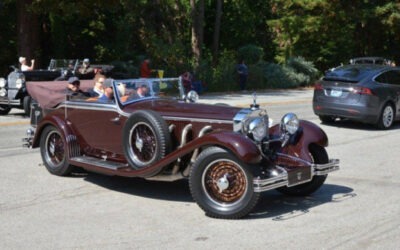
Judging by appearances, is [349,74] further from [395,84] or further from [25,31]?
[25,31]

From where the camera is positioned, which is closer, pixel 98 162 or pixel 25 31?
pixel 98 162

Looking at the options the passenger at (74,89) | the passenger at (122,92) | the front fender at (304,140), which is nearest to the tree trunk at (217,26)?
the passenger at (74,89)

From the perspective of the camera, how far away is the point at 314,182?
7.89m

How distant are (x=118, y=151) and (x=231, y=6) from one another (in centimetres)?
3822

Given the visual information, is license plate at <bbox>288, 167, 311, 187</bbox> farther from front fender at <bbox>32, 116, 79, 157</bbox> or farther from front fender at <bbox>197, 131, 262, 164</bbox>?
front fender at <bbox>32, 116, 79, 157</bbox>

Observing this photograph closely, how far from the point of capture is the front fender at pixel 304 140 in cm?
760

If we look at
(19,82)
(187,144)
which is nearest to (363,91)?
(187,144)

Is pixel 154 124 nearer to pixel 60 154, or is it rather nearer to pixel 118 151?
pixel 118 151

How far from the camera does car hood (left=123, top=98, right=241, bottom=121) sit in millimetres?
7586

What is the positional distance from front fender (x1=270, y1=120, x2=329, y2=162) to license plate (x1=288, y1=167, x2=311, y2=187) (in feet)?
0.89

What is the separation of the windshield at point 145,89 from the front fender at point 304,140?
1730 mm

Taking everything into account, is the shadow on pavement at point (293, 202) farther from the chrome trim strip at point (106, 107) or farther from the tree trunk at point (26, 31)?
the tree trunk at point (26, 31)

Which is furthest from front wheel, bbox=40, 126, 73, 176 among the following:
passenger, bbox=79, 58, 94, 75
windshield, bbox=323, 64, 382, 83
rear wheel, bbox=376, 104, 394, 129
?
passenger, bbox=79, 58, 94, 75

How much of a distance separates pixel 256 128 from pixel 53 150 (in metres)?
3.62
